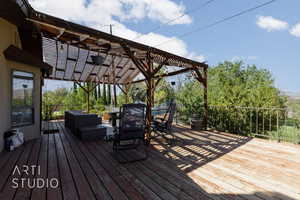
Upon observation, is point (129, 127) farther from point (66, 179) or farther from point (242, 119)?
point (242, 119)

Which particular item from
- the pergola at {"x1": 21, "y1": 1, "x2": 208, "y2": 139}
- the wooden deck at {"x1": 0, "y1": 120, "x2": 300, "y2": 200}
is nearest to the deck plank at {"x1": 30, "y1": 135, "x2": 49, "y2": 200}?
the wooden deck at {"x1": 0, "y1": 120, "x2": 300, "y2": 200}

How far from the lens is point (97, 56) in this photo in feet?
17.2

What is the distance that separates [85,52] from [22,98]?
336cm

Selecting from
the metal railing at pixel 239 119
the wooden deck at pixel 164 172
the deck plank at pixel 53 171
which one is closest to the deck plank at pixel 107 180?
the wooden deck at pixel 164 172

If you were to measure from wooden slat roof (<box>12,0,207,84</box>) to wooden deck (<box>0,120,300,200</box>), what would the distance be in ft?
8.95

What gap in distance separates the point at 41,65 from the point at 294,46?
27.7m

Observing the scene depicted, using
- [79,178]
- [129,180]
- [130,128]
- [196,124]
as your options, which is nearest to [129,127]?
[130,128]

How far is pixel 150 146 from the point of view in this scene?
3.99 meters

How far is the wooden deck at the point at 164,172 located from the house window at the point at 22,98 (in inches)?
30.5

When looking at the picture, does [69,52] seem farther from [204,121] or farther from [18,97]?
[204,121]

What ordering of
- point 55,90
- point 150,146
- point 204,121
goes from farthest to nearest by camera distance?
point 55,90 < point 204,121 < point 150,146

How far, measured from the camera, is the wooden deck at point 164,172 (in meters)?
1.97

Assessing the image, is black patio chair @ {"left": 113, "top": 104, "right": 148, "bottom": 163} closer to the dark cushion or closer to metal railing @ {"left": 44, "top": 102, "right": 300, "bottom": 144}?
the dark cushion

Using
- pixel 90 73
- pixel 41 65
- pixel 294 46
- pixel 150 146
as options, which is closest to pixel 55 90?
pixel 90 73
